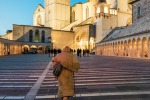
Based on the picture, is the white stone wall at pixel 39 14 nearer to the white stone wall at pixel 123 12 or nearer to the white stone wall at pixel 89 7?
the white stone wall at pixel 89 7

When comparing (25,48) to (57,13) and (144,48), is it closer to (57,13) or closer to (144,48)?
(57,13)

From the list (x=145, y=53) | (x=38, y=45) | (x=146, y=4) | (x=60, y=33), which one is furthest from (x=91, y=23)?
(x=145, y=53)

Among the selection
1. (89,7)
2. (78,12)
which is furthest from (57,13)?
(89,7)

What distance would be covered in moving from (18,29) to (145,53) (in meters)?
45.2

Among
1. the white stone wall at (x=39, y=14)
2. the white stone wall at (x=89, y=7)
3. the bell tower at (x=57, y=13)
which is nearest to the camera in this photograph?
the white stone wall at (x=89, y=7)

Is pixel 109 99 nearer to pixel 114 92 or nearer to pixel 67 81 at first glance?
pixel 114 92

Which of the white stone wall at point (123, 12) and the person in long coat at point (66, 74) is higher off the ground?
the white stone wall at point (123, 12)

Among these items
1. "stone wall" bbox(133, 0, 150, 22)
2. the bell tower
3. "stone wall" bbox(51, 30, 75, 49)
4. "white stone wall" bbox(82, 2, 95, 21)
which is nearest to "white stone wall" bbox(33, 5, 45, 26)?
the bell tower

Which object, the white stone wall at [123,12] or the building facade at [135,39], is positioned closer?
the building facade at [135,39]

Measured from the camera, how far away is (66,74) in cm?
602

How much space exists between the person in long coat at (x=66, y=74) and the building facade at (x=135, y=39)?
31.3 meters

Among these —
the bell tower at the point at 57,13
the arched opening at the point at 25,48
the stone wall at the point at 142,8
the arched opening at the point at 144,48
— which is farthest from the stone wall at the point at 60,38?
the arched opening at the point at 144,48

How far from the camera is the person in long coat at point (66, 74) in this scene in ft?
19.6

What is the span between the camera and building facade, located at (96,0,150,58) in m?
38.3
